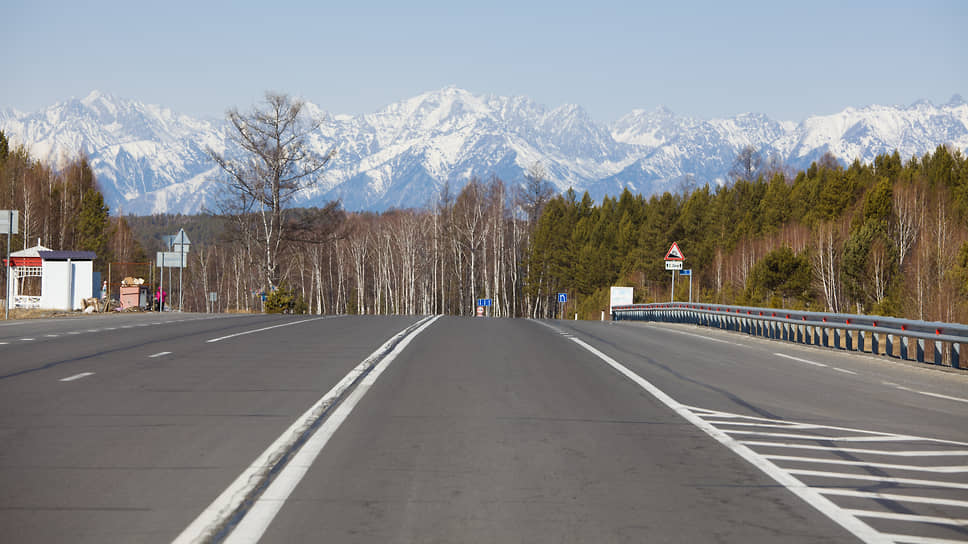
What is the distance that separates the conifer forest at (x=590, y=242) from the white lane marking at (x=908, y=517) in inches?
1032

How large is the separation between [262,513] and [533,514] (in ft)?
5.50

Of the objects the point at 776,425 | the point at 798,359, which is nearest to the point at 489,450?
the point at 776,425

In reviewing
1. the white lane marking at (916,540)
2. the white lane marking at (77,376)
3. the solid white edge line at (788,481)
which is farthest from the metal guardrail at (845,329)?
the white lane marking at (77,376)

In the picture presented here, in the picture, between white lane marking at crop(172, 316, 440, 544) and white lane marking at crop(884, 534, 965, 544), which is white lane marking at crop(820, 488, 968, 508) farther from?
white lane marking at crop(172, 316, 440, 544)

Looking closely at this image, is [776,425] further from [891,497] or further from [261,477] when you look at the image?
[261,477]

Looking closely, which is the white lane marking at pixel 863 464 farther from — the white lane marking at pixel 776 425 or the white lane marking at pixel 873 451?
the white lane marking at pixel 776 425

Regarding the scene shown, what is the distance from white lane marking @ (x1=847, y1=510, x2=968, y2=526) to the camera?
20.3 feet

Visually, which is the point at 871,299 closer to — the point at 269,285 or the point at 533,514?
the point at 269,285

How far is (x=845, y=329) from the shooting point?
22422 millimetres

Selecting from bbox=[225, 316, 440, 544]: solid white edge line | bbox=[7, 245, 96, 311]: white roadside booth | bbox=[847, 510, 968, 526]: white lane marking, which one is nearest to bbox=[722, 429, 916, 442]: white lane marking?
bbox=[847, 510, 968, 526]: white lane marking

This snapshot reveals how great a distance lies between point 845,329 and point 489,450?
639 inches

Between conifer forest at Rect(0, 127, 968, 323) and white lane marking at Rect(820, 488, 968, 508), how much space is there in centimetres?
2558

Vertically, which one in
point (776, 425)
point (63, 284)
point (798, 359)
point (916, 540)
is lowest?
point (916, 540)

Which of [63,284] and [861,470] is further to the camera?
[63,284]
